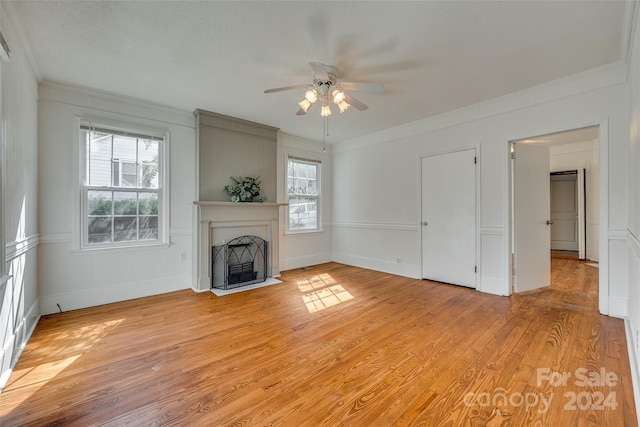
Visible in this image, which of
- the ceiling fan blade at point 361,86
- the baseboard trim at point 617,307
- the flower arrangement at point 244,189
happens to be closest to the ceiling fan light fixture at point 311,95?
the ceiling fan blade at point 361,86

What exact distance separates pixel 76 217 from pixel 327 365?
3.28 metres

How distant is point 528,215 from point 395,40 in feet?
9.82

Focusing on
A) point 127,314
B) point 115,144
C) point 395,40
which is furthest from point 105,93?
point 395,40

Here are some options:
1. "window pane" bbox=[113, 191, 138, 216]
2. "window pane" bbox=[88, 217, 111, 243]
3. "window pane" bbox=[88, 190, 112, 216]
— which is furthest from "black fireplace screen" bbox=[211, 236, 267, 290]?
"window pane" bbox=[88, 190, 112, 216]

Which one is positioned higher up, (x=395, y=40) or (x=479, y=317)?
(x=395, y=40)

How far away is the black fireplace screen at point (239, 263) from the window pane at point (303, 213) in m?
0.96

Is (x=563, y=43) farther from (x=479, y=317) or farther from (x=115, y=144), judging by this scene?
(x=115, y=144)

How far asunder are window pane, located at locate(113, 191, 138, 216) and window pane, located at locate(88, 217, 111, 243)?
0.50 ft

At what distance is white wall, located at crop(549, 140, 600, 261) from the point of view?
5.56m

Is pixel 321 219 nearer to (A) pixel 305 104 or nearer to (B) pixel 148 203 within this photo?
(B) pixel 148 203

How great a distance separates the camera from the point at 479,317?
2814 millimetres

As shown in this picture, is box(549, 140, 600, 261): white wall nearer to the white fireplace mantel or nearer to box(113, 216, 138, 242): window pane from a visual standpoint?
the white fireplace mantel

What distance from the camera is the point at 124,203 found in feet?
11.4

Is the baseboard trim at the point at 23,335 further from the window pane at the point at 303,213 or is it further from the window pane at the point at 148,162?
the window pane at the point at 303,213
